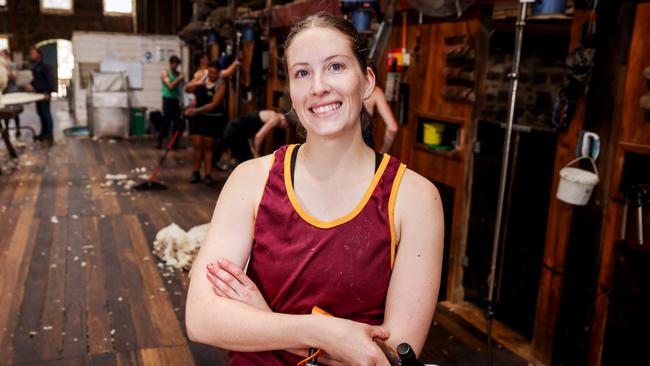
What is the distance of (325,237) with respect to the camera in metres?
1.33

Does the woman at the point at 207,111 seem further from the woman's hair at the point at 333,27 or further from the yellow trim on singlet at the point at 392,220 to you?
the yellow trim on singlet at the point at 392,220

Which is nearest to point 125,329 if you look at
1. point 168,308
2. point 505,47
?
point 168,308

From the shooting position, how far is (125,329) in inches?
141

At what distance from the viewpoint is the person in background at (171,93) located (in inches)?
412

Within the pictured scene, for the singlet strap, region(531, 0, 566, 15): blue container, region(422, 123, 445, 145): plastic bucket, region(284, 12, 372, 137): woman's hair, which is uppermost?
region(531, 0, 566, 15): blue container

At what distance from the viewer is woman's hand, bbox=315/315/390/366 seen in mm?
1204

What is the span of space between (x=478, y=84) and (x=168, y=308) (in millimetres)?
2563

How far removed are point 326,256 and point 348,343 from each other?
21cm

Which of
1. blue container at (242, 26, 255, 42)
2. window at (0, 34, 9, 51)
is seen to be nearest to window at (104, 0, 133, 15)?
window at (0, 34, 9, 51)

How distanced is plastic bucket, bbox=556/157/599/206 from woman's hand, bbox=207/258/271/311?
6.81ft

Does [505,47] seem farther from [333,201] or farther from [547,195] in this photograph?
[333,201]

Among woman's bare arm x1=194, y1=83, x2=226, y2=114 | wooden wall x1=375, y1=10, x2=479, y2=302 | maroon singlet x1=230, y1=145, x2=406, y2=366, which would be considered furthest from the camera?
woman's bare arm x1=194, y1=83, x2=226, y2=114

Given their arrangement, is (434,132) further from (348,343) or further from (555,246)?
(348,343)

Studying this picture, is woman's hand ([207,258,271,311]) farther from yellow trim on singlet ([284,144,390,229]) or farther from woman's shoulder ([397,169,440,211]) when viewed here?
woman's shoulder ([397,169,440,211])
